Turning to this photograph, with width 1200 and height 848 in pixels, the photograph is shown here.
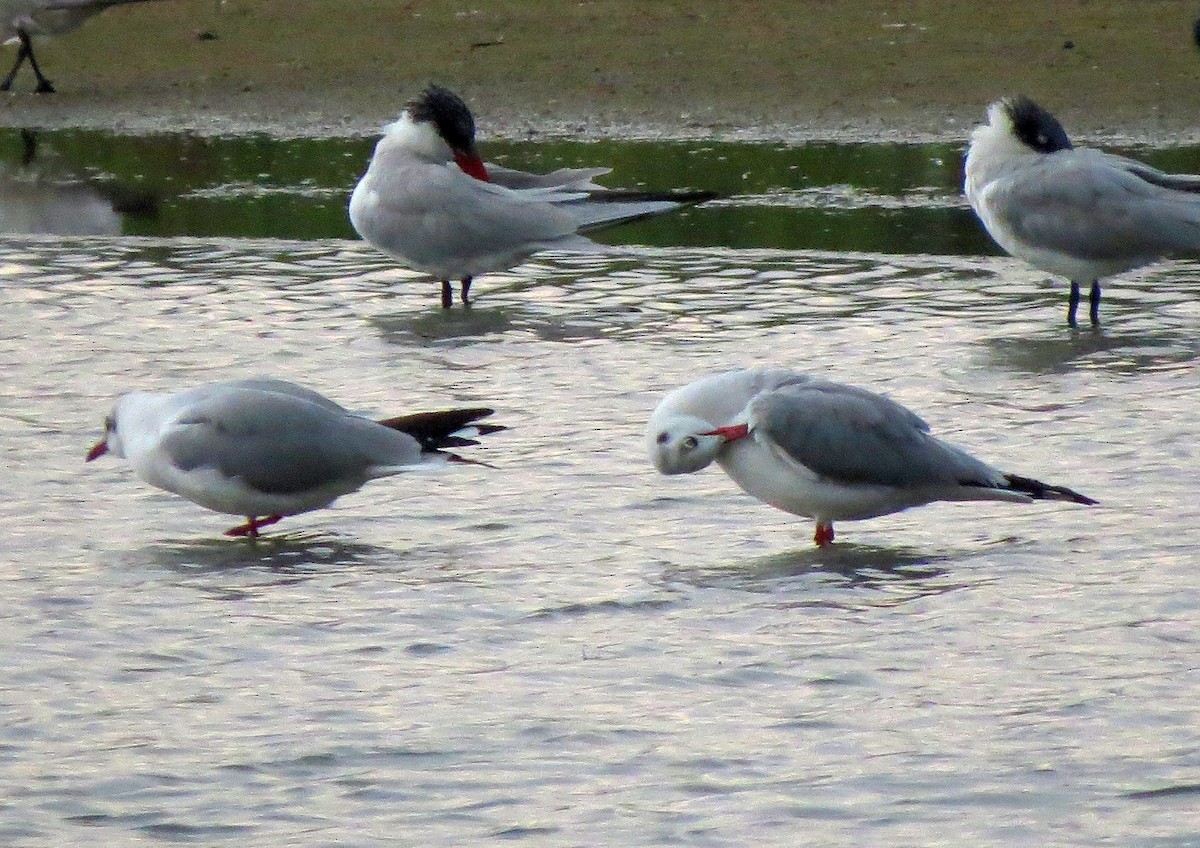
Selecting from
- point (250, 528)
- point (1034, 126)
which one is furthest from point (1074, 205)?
point (250, 528)

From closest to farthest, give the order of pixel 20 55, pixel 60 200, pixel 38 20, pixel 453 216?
pixel 453 216 < pixel 60 200 < pixel 38 20 < pixel 20 55

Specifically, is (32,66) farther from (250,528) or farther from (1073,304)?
(250,528)

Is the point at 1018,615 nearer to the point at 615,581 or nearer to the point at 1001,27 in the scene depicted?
the point at 615,581

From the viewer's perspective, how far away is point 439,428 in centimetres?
625

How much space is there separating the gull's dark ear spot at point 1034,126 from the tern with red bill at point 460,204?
1603mm

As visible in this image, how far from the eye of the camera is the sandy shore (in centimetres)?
1514

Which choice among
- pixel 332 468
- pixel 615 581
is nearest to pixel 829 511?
pixel 615 581

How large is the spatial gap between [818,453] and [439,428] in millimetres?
1125

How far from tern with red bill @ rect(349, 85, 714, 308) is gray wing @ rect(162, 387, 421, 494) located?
3504 millimetres

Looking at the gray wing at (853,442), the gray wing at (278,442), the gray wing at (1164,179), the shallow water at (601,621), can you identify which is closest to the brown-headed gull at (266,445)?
the gray wing at (278,442)

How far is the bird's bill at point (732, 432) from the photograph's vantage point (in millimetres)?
5863

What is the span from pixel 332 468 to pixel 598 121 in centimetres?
961

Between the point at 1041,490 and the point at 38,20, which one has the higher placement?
the point at 38,20

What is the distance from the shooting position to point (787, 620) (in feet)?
17.6
